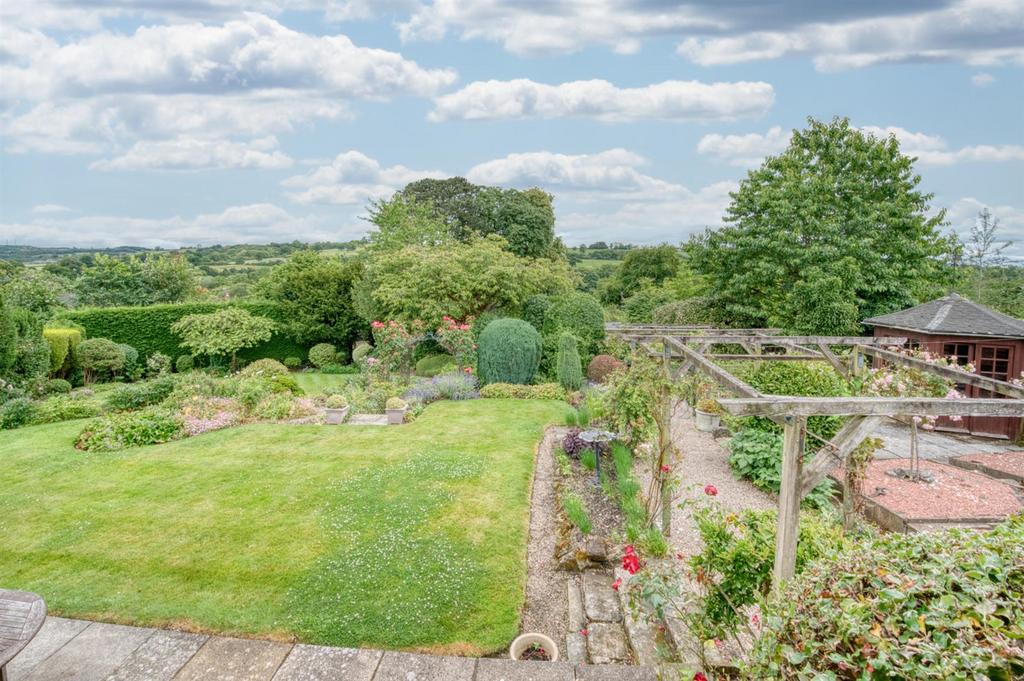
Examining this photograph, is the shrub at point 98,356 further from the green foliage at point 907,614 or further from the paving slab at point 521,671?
the green foliage at point 907,614

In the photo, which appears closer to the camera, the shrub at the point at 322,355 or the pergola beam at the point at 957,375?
the pergola beam at the point at 957,375

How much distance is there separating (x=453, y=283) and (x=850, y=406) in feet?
43.8

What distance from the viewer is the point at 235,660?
13.3 ft

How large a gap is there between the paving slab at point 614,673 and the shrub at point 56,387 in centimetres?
1721

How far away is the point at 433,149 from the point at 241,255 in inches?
1551

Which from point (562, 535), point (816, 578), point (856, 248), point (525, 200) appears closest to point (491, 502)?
point (562, 535)

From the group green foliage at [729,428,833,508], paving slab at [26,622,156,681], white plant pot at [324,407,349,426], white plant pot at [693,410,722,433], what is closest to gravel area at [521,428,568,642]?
white plant pot at [693,410,722,433]

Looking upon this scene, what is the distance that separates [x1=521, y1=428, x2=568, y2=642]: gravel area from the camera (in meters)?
Answer: 4.74

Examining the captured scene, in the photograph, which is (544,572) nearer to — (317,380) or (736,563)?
(736,563)

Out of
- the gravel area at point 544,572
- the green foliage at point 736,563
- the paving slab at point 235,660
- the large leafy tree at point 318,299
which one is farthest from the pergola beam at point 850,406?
the large leafy tree at point 318,299

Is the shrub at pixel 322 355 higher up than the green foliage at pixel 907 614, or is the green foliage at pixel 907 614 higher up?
the green foliage at pixel 907 614

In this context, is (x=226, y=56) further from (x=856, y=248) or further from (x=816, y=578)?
(x=856, y=248)

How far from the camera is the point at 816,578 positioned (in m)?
2.47

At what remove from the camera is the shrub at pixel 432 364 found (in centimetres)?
1658
